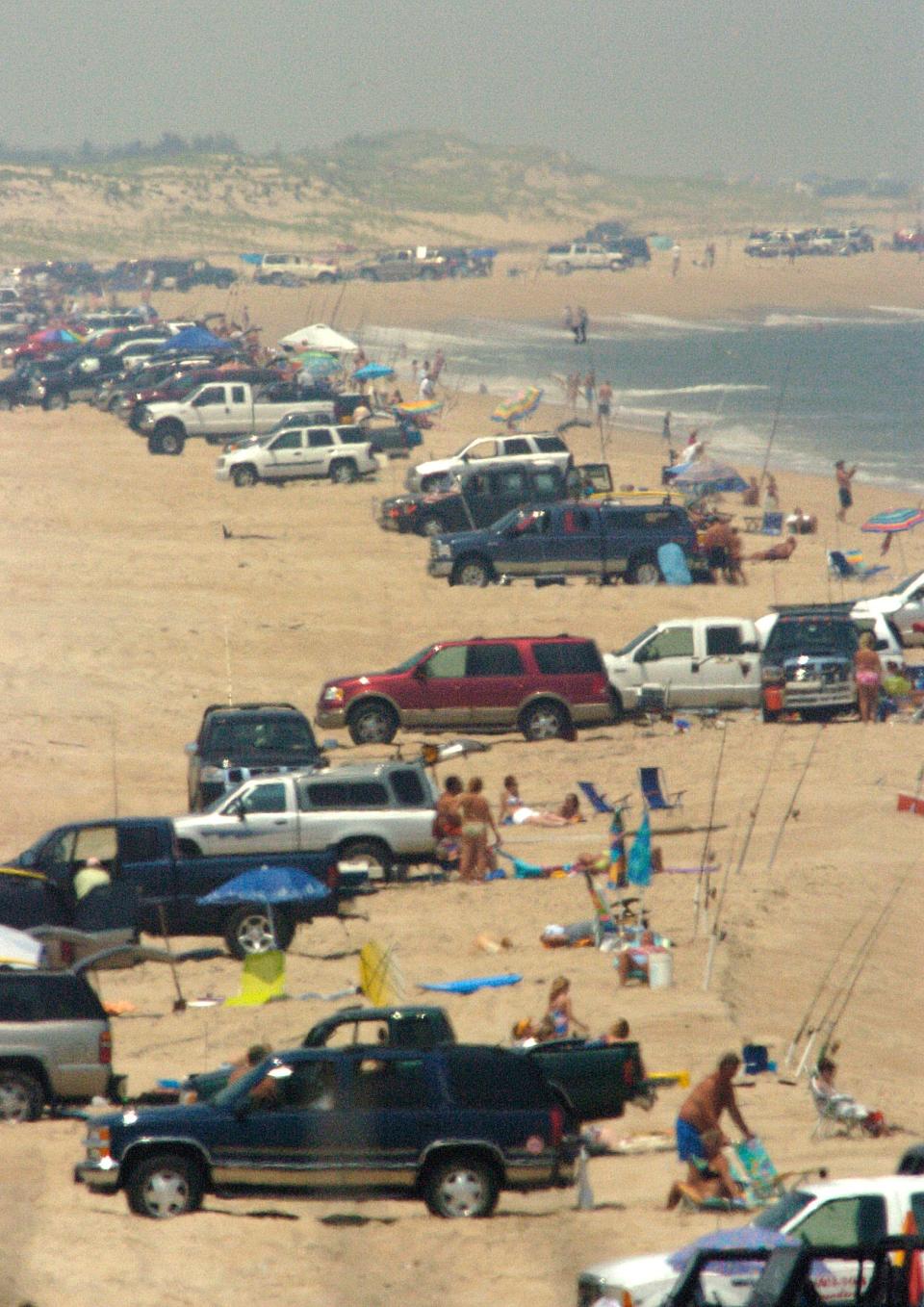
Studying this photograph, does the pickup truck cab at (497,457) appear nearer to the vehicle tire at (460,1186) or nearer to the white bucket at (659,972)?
the white bucket at (659,972)

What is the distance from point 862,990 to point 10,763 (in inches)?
441

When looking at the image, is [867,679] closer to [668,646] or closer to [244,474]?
[668,646]

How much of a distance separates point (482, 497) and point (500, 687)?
10571 millimetres

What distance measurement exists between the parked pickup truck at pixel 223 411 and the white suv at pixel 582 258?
9306 centimetres

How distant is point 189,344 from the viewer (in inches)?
2157

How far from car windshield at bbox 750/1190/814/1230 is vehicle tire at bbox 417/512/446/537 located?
26.3m

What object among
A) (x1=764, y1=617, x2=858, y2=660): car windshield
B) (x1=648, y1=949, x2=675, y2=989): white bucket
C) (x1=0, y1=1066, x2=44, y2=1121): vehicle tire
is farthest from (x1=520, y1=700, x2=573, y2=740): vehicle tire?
(x1=0, y1=1066, x2=44, y2=1121): vehicle tire

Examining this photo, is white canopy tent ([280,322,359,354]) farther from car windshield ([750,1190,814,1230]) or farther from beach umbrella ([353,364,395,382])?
car windshield ([750,1190,814,1230])

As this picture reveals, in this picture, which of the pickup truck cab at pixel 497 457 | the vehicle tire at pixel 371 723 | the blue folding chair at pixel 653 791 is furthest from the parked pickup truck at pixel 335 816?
the pickup truck cab at pixel 497 457

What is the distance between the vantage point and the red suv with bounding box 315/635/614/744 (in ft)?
78.9

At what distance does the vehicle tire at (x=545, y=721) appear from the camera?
2427 cm

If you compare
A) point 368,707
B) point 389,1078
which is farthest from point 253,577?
point 389,1078

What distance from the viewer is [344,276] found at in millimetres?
115750

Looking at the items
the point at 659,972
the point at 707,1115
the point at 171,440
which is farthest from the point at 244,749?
the point at 171,440
